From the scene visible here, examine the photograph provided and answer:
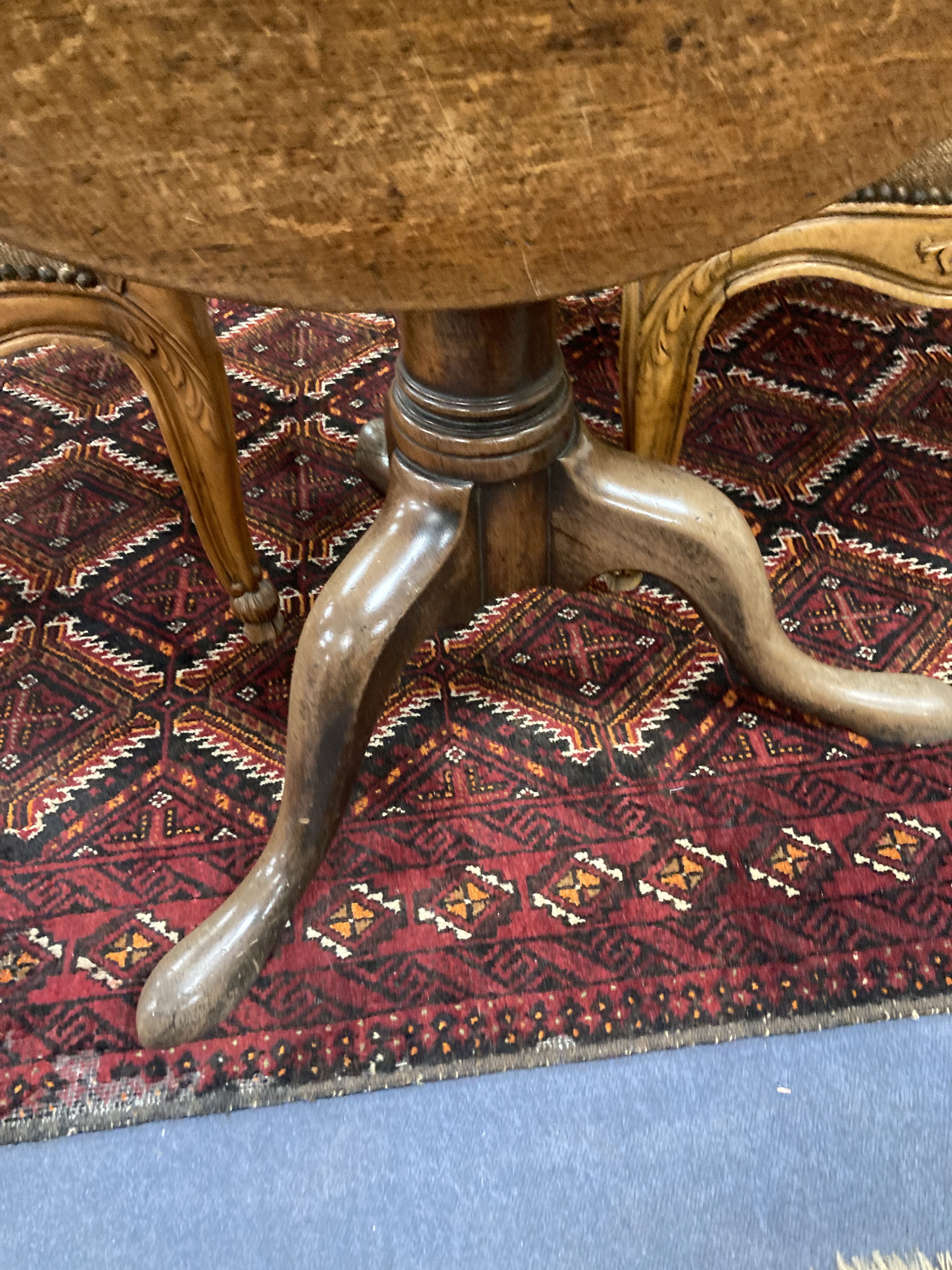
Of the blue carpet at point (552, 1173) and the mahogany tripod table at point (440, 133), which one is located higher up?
the mahogany tripod table at point (440, 133)

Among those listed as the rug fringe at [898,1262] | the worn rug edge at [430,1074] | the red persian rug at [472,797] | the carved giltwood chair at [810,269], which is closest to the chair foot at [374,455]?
the red persian rug at [472,797]

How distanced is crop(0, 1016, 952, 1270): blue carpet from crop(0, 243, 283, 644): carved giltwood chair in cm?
53

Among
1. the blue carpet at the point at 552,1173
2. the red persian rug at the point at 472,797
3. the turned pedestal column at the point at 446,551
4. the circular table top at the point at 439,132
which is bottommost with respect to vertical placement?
the blue carpet at the point at 552,1173

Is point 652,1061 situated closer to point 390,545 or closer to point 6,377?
point 390,545

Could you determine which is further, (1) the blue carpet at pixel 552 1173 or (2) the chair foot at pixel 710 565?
(2) the chair foot at pixel 710 565

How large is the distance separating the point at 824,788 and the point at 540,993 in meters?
0.33

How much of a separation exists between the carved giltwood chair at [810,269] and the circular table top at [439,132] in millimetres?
263

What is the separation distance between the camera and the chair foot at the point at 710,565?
2.64 feet

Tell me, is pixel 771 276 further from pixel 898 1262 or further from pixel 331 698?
pixel 898 1262

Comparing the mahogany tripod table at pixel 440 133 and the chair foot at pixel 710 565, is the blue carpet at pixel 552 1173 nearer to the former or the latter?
the chair foot at pixel 710 565

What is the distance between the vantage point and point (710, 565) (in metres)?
0.83

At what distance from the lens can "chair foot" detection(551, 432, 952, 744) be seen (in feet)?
2.64

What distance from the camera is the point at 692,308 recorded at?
0.86m

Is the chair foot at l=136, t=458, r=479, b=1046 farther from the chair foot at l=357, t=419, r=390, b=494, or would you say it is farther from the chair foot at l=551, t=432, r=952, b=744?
the chair foot at l=357, t=419, r=390, b=494
